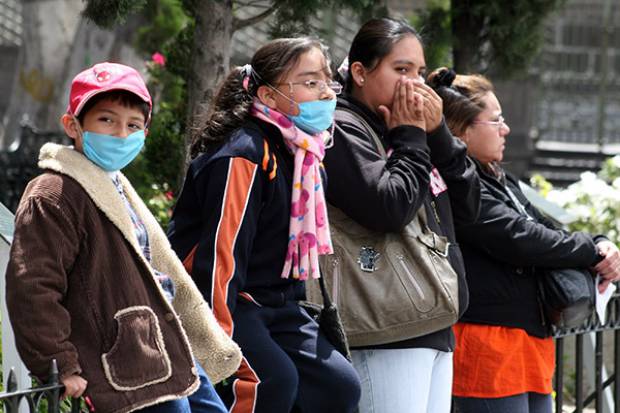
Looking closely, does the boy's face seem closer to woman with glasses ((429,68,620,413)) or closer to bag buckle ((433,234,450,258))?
bag buckle ((433,234,450,258))

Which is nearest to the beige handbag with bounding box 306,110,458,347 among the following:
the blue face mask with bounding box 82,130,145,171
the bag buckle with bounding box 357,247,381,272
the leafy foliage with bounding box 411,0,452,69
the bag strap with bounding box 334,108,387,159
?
the bag buckle with bounding box 357,247,381,272

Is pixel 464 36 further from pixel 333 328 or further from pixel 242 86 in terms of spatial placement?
pixel 333 328

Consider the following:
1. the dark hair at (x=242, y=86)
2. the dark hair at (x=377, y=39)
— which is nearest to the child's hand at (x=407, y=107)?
the dark hair at (x=377, y=39)

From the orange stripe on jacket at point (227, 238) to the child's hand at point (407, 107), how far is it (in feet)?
2.33

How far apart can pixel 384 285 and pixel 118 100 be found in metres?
1.07

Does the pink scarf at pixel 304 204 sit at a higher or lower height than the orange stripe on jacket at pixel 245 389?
higher

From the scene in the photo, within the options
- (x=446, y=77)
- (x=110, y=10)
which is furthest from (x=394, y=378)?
(x=110, y=10)

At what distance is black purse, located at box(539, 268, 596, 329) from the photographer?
4254 mm

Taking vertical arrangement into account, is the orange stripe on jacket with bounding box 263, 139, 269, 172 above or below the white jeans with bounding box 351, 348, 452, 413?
above

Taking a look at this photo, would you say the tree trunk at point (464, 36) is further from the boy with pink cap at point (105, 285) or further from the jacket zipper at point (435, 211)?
the boy with pink cap at point (105, 285)

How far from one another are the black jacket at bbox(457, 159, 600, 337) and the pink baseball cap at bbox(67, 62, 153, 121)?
61.4 inches

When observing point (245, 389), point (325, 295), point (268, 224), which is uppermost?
point (268, 224)

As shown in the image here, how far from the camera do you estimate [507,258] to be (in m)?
4.22

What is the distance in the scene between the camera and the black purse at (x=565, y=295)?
4.25 m
